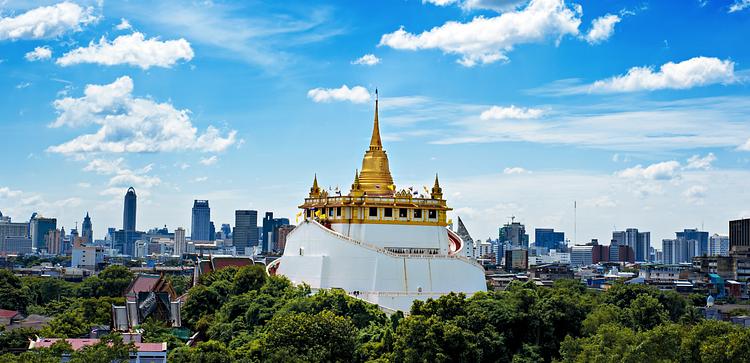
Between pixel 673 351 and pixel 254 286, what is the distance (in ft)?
124

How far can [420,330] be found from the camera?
6738cm

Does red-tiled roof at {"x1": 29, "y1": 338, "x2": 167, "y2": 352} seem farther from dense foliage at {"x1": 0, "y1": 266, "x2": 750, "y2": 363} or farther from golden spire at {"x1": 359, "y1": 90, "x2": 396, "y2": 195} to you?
golden spire at {"x1": 359, "y1": 90, "x2": 396, "y2": 195}

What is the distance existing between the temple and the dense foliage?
3302mm

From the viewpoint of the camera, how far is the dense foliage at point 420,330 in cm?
6397

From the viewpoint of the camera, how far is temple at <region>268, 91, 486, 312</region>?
282 feet

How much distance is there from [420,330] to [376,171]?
28.5 m

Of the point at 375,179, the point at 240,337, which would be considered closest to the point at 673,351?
the point at 240,337

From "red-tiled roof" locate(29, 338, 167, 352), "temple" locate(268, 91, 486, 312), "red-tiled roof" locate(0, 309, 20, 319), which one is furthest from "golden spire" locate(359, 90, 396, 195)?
"red-tiled roof" locate(0, 309, 20, 319)

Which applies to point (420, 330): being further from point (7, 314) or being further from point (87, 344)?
point (7, 314)

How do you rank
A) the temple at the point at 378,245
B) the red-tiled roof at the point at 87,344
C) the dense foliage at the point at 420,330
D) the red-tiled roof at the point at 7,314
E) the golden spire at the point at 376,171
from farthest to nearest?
the red-tiled roof at the point at 7,314 < the golden spire at the point at 376,171 < the temple at the point at 378,245 < the red-tiled roof at the point at 87,344 < the dense foliage at the point at 420,330

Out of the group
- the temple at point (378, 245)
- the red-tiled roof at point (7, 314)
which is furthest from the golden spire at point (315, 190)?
the red-tiled roof at point (7, 314)

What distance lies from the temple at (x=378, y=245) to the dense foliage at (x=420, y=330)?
10.8ft

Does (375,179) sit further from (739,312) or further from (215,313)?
(739,312)

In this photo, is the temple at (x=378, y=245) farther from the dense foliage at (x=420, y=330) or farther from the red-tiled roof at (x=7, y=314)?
the red-tiled roof at (x=7, y=314)
